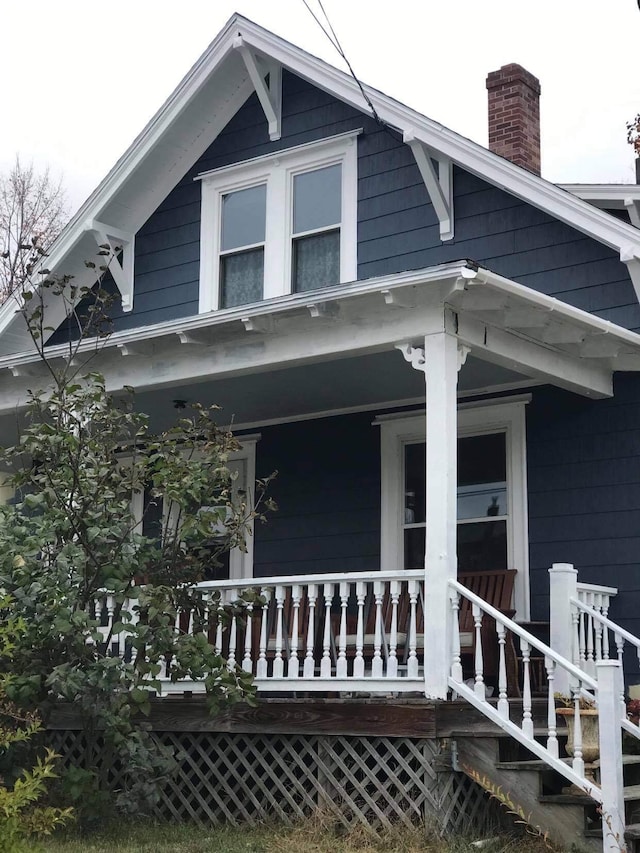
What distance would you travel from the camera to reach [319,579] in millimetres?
8578

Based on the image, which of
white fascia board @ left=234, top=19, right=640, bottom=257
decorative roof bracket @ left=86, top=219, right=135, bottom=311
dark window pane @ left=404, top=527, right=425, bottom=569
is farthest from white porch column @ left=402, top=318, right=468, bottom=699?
decorative roof bracket @ left=86, top=219, right=135, bottom=311

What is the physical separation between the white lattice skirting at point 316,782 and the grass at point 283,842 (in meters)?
0.15

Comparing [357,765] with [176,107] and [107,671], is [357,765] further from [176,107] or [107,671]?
[176,107]

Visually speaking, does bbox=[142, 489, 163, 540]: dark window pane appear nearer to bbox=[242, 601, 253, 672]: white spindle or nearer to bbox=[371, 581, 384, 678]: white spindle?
bbox=[242, 601, 253, 672]: white spindle

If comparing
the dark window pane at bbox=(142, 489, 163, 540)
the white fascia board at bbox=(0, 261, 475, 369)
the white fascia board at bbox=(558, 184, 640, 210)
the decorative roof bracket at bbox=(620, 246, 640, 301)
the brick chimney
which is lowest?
the dark window pane at bbox=(142, 489, 163, 540)

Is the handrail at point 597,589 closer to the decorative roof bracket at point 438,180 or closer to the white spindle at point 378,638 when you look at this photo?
the white spindle at point 378,638

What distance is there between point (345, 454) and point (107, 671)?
14.0ft

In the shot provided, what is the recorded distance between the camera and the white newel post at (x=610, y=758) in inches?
271

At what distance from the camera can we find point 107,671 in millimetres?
8070

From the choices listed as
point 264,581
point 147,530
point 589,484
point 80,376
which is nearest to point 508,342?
point 589,484

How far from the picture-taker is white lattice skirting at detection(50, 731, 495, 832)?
7781mm

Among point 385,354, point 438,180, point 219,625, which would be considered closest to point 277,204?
point 438,180

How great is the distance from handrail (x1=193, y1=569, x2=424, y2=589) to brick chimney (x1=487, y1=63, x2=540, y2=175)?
5.97 m

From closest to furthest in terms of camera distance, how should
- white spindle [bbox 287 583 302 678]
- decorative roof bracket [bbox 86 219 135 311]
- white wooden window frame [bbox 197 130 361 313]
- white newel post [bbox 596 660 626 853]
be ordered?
white newel post [bbox 596 660 626 853] → white spindle [bbox 287 583 302 678] → white wooden window frame [bbox 197 130 361 313] → decorative roof bracket [bbox 86 219 135 311]
